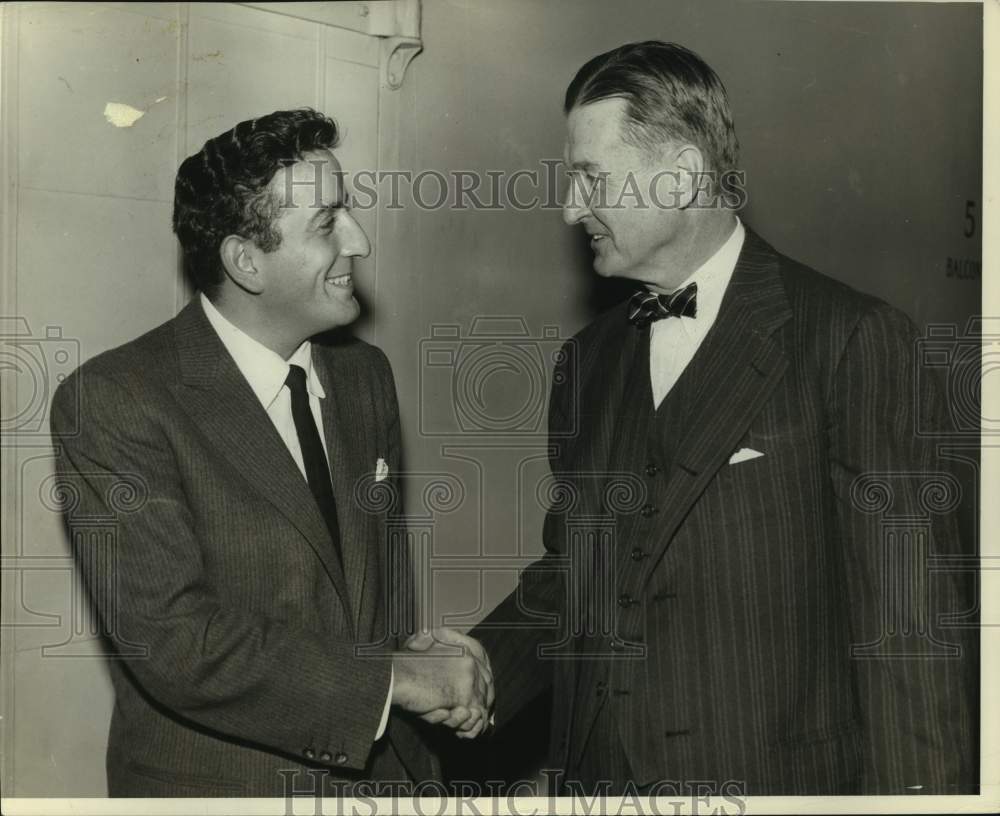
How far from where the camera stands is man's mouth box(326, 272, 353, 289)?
2521 mm

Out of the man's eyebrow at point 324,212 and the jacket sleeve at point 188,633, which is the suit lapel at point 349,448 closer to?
the jacket sleeve at point 188,633

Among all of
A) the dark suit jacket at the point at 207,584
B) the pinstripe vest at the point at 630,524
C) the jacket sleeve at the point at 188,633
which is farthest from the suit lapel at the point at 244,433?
the pinstripe vest at the point at 630,524

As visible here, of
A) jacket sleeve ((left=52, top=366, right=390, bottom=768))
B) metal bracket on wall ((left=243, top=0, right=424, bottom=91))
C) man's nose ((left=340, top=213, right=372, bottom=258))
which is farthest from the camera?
metal bracket on wall ((left=243, top=0, right=424, bottom=91))

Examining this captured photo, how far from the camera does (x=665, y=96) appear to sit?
2.47m

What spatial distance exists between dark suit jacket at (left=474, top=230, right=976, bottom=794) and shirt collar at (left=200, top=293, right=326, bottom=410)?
0.84 meters

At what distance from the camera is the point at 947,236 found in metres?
3.19

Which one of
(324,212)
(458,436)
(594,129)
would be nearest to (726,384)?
(594,129)

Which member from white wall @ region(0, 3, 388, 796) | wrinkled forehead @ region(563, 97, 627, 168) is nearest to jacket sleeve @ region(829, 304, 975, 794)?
wrinkled forehead @ region(563, 97, 627, 168)

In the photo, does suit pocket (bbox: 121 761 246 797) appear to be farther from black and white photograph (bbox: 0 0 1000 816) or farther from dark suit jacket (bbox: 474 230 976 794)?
dark suit jacket (bbox: 474 230 976 794)

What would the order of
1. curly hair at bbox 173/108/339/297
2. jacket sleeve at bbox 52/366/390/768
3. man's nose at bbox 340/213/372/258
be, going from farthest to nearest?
man's nose at bbox 340/213/372/258, curly hair at bbox 173/108/339/297, jacket sleeve at bbox 52/366/390/768

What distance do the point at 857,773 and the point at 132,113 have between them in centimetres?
224

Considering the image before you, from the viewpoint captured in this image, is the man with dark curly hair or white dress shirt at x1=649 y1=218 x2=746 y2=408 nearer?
the man with dark curly hair

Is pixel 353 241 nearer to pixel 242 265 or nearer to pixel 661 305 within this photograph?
pixel 242 265

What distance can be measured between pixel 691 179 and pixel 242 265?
3.42 ft
